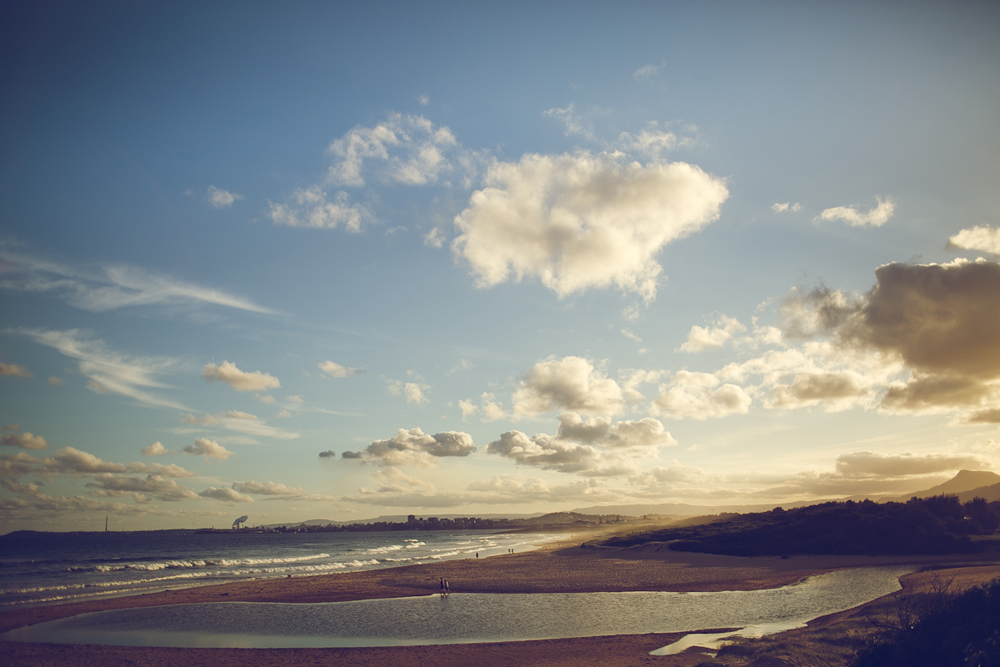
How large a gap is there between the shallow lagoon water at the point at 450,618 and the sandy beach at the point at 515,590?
4.68ft

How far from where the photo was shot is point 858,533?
49.2 meters

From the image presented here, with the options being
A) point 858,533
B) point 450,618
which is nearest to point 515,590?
point 450,618

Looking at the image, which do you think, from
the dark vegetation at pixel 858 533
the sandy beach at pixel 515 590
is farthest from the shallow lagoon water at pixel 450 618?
the dark vegetation at pixel 858 533

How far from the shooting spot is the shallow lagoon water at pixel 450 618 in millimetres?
19438

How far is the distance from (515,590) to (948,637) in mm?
24236

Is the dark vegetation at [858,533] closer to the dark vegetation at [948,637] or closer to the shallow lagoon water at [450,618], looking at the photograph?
the shallow lagoon water at [450,618]

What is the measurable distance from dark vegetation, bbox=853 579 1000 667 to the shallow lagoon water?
840 centimetres

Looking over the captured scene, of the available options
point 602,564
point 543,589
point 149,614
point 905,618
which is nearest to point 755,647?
point 905,618

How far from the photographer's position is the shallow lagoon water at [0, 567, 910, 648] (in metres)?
19.4

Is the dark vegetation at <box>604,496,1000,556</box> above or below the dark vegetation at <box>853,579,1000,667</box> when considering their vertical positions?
below

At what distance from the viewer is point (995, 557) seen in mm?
40812

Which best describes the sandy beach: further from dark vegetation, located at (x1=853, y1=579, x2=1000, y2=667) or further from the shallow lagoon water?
dark vegetation, located at (x1=853, y1=579, x2=1000, y2=667)

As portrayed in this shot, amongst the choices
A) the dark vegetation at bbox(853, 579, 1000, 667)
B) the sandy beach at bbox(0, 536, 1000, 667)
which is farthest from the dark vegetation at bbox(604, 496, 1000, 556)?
the dark vegetation at bbox(853, 579, 1000, 667)

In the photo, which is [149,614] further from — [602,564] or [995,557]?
[995,557]
